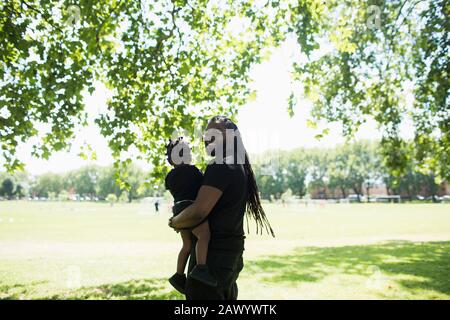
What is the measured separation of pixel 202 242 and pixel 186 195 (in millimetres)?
524

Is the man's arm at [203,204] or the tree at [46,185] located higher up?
the tree at [46,185]

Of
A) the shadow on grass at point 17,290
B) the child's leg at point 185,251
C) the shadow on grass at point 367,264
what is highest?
the child's leg at point 185,251

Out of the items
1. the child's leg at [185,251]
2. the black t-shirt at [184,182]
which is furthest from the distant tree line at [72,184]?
the black t-shirt at [184,182]

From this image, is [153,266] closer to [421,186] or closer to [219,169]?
[219,169]

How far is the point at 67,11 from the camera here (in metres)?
10.2


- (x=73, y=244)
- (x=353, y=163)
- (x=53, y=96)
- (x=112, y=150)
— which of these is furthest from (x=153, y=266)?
(x=353, y=163)

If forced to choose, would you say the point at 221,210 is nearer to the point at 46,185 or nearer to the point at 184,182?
the point at 184,182

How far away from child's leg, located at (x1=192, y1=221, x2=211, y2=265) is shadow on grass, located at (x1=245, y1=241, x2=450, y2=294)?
24.7ft

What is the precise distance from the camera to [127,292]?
966 centimetres

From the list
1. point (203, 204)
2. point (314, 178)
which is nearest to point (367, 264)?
point (203, 204)

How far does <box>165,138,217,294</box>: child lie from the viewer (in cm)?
356

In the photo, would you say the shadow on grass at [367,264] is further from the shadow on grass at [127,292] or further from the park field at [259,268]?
the shadow on grass at [127,292]

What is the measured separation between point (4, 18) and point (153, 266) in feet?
29.8

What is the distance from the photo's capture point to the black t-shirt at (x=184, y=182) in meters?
3.87
